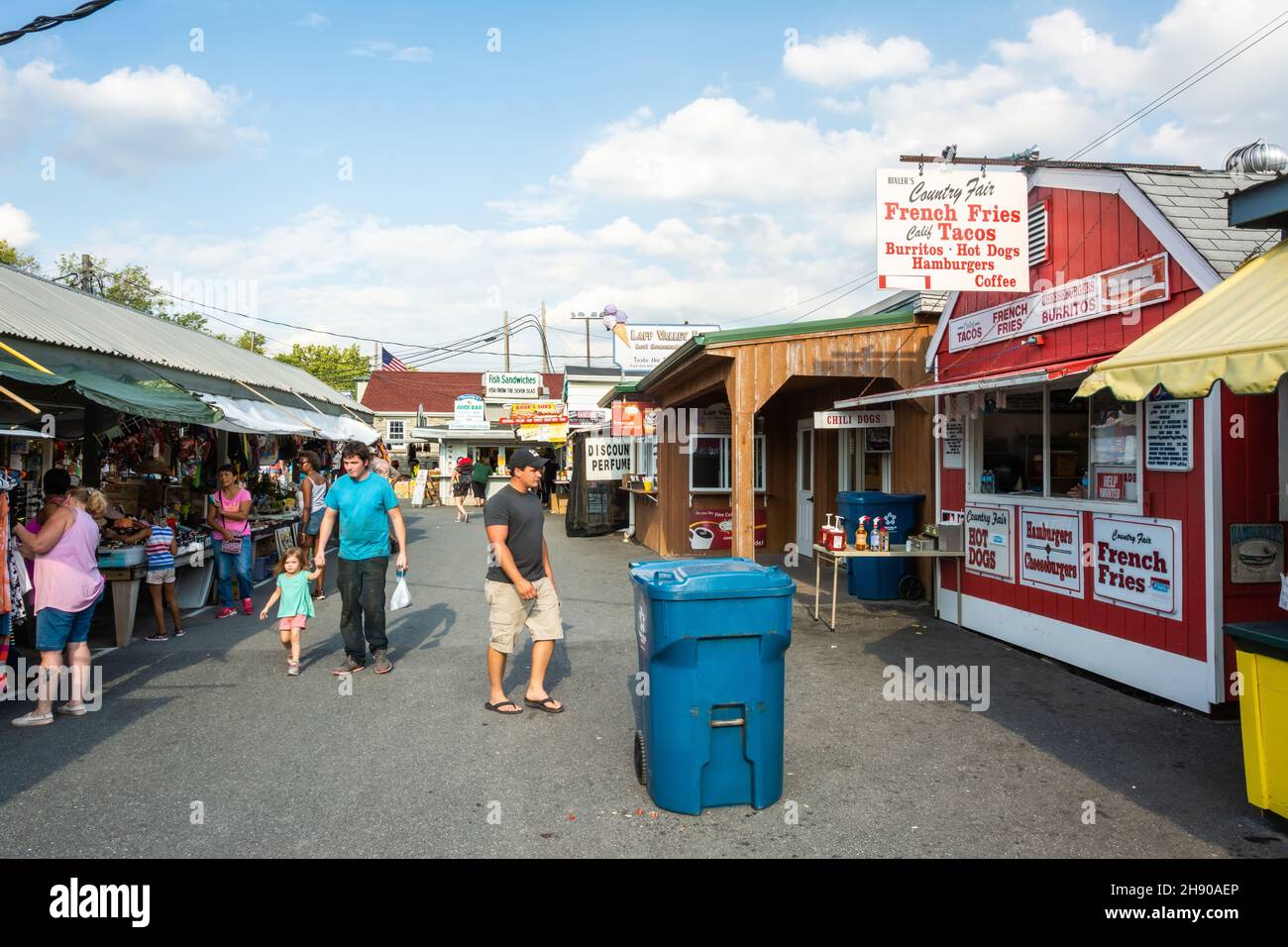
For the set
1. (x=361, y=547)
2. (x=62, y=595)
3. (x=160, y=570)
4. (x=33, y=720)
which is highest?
(x=361, y=547)

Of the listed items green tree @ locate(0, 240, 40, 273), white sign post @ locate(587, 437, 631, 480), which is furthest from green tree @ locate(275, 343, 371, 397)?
white sign post @ locate(587, 437, 631, 480)

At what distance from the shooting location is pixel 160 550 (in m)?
8.30

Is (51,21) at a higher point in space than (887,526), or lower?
higher

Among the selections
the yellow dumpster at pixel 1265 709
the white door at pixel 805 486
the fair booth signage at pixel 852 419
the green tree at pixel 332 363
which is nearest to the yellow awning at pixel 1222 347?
the yellow dumpster at pixel 1265 709

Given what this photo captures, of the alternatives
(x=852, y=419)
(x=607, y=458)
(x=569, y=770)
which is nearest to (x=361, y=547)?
(x=569, y=770)

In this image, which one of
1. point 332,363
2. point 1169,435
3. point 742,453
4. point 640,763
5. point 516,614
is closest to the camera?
point 640,763

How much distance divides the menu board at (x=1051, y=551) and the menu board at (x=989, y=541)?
0.25 meters

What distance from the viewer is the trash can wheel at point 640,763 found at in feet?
14.9

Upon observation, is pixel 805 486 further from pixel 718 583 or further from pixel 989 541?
pixel 718 583

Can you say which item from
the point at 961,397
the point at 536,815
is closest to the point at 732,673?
the point at 536,815

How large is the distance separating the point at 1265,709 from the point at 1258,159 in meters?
4.82

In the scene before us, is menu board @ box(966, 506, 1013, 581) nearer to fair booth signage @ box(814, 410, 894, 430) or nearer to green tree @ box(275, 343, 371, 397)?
fair booth signage @ box(814, 410, 894, 430)
